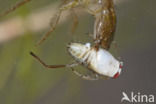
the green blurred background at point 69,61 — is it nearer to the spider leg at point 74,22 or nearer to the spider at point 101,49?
the spider leg at point 74,22

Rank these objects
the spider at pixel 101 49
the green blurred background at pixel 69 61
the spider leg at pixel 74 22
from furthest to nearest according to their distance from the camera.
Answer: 1. the spider leg at pixel 74 22
2. the green blurred background at pixel 69 61
3. the spider at pixel 101 49

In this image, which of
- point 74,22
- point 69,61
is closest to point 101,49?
point 69,61

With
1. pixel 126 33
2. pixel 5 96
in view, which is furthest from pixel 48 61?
pixel 126 33

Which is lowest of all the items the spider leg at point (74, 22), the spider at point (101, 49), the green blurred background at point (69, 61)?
the green blurred background at point (69, 61)

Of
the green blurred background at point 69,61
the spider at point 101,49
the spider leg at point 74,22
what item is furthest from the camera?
the spider leg at point 74,22

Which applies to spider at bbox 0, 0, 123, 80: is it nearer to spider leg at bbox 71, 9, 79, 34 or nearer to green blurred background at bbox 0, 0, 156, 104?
green blurred background at bbox 0, 0, 156, 104

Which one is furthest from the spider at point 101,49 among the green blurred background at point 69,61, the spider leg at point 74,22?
the spider leg at point 74,22

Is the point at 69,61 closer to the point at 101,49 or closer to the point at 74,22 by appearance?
the point at 74,22

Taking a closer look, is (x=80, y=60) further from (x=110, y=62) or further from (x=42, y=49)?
(x=42, y=49)

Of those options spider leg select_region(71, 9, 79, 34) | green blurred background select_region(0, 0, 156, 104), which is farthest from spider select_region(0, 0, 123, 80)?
spider leg select_region(71, 9, 79, 34)
